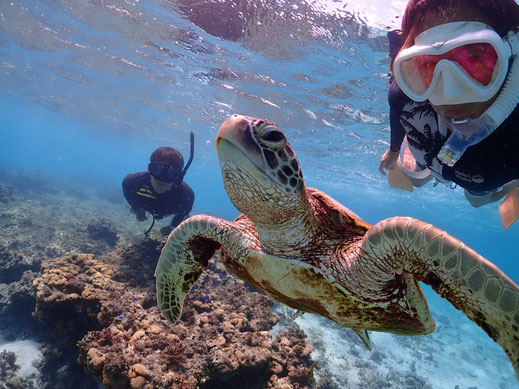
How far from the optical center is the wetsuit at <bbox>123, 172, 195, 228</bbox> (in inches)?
270

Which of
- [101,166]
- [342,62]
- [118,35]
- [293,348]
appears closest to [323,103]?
[342,62]

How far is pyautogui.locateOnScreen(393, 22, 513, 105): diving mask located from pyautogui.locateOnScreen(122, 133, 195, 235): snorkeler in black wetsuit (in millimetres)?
5201

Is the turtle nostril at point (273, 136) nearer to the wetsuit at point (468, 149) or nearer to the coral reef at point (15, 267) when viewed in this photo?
the wetsuit at point (468, 149)

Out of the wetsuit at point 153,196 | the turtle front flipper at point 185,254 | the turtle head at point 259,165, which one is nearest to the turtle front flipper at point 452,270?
the turtle head at point 259,165

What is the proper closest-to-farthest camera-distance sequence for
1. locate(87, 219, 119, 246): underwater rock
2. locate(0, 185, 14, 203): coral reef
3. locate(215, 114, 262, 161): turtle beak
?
locate(215, 114, 262, 161): turtle beak → locate(87, 219, 119, 246): underwater rock → locate(0, 185, 14, 203): coral reef

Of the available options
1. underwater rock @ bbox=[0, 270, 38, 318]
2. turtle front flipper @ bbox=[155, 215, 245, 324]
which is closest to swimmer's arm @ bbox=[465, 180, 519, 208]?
turtle front flipper @ bbox=[155, 215, 245, 324]

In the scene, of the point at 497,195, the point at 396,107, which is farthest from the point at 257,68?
the point at 497,195

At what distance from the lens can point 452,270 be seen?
156 cm

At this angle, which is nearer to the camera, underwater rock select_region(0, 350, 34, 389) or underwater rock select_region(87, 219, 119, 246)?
underwater rock select_region(0, 350, 34, 389)

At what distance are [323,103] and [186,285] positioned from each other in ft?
38.4

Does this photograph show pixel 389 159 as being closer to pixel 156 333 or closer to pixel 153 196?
pixel 156 333

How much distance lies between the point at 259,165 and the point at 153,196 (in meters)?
5.79

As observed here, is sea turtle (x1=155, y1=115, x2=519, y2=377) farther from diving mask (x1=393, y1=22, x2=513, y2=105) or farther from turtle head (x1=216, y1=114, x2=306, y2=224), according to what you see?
diving mask (x1=393, y1=22, x2=513, y2=105)

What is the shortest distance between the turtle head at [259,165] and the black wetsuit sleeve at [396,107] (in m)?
1.74
